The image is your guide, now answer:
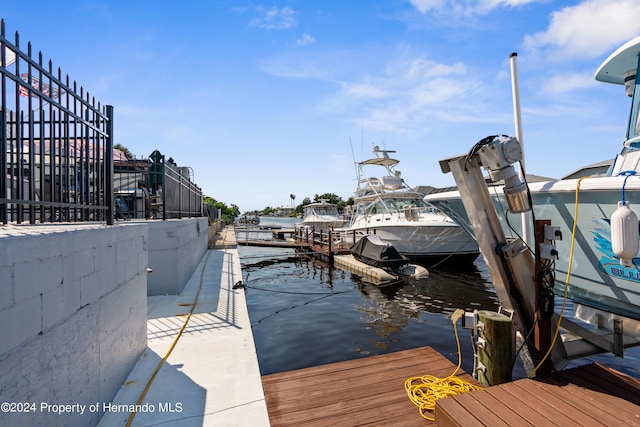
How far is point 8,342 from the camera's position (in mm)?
1868

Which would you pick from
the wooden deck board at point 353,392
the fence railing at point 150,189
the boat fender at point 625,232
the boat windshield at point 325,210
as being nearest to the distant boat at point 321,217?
the boat windshield at point 325,210

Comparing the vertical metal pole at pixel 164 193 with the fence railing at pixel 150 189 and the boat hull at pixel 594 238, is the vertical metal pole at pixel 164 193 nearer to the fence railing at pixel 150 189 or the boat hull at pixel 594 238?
the fence railing at pixel 150 189

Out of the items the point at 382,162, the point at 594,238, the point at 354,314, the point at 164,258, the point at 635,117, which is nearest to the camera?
the point at 594,238

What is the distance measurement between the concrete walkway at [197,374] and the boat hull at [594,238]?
371 centimetres

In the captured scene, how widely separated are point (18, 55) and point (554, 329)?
20.1 feet

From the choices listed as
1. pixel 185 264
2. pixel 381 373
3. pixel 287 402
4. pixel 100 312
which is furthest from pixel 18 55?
pixel 185 264

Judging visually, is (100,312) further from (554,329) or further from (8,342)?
(554,329)

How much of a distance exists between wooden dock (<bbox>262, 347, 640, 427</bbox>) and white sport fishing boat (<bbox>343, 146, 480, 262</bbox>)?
12741mm

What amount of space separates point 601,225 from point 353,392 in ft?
12.2

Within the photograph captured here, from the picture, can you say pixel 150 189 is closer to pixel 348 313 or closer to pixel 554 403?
pixel 348 313

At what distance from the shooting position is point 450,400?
130 inches

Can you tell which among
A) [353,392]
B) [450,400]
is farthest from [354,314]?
A: [450,400]

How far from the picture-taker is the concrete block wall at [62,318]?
1.91 meters

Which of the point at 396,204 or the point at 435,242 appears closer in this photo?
the point at 435,242
